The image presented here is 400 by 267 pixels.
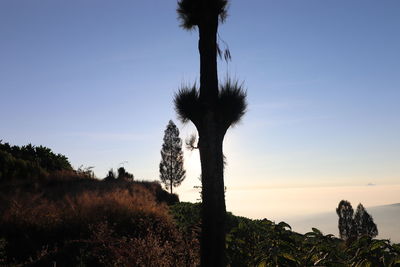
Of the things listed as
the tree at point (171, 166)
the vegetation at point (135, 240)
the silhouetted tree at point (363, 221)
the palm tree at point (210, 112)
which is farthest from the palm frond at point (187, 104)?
the tree at point (171, 166)

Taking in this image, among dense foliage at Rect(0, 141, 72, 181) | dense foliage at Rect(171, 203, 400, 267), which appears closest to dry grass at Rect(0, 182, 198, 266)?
dense foliage at Rect(171, 203, 400, 267)

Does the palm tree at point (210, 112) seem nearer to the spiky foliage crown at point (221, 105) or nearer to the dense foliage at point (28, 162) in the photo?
the spiky foliage crown at point (221, 105)

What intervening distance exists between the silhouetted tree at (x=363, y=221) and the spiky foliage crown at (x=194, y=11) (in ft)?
82.1

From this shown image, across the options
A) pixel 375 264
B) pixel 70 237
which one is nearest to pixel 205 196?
pixel 375 264

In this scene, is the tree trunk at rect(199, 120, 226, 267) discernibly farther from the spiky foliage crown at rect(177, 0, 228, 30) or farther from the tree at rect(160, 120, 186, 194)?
the tree at rect(160, 120, 186, 194)

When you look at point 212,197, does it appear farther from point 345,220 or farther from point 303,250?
point 345,220

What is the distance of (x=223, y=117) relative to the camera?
664cm

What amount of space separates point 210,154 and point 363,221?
86.6 ft

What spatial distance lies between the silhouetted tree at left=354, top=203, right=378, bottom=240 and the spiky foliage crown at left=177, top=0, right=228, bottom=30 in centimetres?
2501

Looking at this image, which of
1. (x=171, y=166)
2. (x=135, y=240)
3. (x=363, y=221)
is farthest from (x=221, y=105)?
(x=171, y=166)

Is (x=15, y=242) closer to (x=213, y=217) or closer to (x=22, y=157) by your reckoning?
(x=213, y=217)

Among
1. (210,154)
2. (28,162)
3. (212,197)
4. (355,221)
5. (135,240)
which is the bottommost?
(355,221)

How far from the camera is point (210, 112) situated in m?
6.39

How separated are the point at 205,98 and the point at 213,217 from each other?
6.62 feet
